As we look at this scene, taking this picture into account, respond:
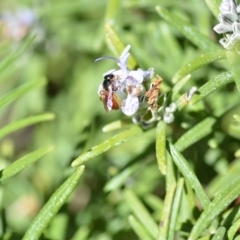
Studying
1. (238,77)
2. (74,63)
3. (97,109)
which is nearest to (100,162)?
(97,109)

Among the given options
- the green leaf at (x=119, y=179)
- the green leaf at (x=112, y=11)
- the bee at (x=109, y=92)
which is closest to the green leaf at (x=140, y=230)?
the green leaf at (x=119, y=179)

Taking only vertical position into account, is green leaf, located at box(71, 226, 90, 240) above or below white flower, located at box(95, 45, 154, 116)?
below

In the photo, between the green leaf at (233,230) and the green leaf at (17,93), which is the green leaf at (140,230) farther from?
the green leaf at (17,93)

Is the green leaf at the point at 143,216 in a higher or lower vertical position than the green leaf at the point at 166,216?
lower

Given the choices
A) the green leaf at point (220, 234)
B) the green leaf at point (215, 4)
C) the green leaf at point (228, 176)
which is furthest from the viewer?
the green leaf at point (228, 176)

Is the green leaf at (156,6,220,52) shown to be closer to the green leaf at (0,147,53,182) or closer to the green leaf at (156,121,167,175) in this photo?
the green leaf at (156,121,167,175)

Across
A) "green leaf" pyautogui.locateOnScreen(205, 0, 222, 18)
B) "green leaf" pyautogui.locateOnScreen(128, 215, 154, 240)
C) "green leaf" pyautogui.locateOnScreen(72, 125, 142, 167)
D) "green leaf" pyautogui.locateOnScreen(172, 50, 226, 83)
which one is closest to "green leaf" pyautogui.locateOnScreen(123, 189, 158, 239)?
"green leaf" pyautogui.locateOnScreen(128, 215, 154, 240)

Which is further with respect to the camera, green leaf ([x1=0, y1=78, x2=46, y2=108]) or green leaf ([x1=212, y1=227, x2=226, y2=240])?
green leaf ([x1=0, y1=78, x2=46, y2=108])
